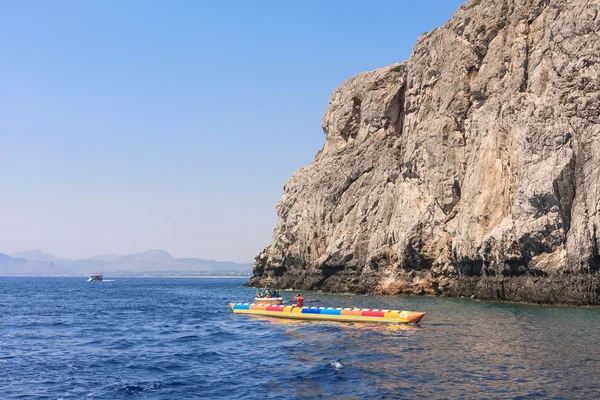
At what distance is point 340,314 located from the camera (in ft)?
147

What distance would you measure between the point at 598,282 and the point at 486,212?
13688 millimetres

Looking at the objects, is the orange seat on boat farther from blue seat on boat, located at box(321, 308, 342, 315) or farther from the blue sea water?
the blue sea water

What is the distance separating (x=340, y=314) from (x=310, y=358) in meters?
14.6

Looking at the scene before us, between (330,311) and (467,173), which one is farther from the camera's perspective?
(467,173)

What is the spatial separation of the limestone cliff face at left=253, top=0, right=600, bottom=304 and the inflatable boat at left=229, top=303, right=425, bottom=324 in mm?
16616

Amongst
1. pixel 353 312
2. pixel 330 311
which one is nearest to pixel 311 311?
pixel 330 311

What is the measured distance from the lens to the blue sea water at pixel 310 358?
23.2 meters

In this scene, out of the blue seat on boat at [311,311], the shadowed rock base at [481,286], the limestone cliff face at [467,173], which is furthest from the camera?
the limestone cliff face at [467,173]

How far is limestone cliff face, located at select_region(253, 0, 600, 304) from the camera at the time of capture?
51438 millimetres

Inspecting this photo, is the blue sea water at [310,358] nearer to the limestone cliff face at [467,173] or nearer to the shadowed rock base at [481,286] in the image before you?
the shadowed rock base at [481,286]

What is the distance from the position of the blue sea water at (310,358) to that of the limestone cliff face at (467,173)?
25.5 ft

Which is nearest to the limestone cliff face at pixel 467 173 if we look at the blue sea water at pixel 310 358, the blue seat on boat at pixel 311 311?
the blue sea water at pixel 310 358

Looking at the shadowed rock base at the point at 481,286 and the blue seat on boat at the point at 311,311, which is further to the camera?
the shadowed rock base at the point at 481,286

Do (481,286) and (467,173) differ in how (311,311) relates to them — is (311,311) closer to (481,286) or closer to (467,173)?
(481,286)
